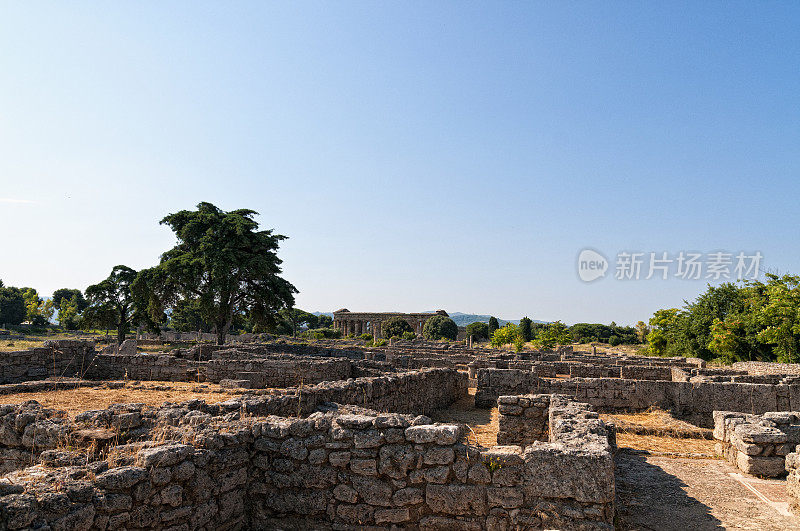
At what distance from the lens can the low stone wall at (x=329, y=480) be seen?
14.8 ft

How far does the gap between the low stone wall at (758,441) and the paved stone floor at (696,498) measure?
0.21 meters

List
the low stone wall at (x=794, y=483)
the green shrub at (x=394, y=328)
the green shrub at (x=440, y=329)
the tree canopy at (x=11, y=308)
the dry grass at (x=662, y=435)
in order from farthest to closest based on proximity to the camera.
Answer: the green shrub at (x=440, y=329), the green shrub at (x=394, y=328), the tree canopy at (x=11, y=308), the dry grass at (x=662, y=435), the low stone wall at (x=794, y=483)

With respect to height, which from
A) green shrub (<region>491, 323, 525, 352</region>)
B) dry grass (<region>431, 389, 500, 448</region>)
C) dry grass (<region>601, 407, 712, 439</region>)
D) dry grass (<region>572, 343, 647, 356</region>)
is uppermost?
green shrub (<region>491, 323, 525, 352</region>)

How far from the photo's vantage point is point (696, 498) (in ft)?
22.2

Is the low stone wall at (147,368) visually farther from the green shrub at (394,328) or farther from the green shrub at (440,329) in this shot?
the green shrub at (440,329)

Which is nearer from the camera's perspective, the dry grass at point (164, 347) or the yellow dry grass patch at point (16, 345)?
the yellow dry grass patch at point (16, 345)

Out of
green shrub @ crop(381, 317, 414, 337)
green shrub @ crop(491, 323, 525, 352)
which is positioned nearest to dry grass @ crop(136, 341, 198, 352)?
green shrub @ crop(491, 323, 525, 352)

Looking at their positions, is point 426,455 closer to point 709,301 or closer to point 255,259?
point 255,259

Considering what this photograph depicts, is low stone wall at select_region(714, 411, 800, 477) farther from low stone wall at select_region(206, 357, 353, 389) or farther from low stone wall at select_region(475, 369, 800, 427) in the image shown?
low stone wall at select_region(206, 357, 353, 389)

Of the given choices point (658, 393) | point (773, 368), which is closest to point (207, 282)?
point (658, 393)

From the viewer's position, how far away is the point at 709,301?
38094mm

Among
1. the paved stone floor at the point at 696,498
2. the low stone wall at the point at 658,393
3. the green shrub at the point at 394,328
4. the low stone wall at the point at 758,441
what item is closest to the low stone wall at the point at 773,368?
the low stone wall at the point at 658,393

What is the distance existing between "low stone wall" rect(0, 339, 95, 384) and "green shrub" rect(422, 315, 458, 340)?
61158mm

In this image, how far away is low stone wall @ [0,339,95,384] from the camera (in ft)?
51.7
